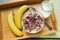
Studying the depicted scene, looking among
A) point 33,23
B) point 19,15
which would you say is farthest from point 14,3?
point 33,23

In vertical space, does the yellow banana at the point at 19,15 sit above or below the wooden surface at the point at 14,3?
below

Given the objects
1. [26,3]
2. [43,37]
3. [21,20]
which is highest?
[26,3]

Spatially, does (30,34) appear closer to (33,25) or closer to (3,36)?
(33,25)

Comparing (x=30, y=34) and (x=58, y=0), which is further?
(x=58, y=0)

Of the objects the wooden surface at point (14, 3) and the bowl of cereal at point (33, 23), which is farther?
the wooden surface at point (14, 3)

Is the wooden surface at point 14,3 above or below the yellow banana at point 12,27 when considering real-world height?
above

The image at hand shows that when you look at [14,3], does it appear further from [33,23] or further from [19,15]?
[33,23]

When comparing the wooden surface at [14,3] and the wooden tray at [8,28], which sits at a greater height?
the wooden surface at [14,3]

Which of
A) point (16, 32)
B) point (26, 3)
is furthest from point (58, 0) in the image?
point (16, 32)

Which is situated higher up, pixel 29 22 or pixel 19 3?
pixel 19 3
